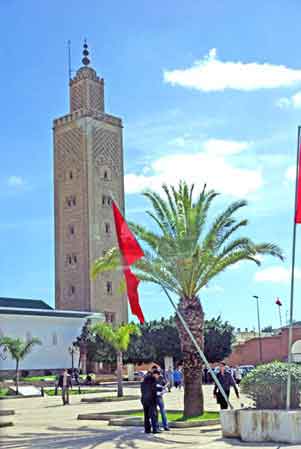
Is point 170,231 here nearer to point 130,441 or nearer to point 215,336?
point 130,441

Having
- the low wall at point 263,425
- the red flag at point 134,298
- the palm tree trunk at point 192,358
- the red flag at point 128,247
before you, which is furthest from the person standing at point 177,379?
the low wall at point 263,425

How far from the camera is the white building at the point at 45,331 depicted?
5881 cm

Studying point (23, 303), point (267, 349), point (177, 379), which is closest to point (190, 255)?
point (177, 379)

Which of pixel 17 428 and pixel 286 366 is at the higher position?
pixel 286 366

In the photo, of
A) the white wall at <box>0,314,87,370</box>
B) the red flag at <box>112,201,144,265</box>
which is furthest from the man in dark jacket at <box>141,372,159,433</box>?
the white wall at <box>0,314,87,370</box>

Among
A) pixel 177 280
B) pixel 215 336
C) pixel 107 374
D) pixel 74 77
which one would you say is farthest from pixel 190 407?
pixel 74 77

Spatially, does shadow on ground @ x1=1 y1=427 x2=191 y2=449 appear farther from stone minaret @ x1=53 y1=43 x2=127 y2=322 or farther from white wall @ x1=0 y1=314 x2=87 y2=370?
stone minaret @ x1=53 y1=43 x2=127 y2=322

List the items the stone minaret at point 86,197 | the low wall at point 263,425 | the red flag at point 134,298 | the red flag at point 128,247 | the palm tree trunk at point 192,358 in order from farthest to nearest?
the stone minaret at point 86,197 → the palm tree trunk at point 192,358 → the red flag at point 128,247 → the red flag at point 134,298 → the low wall at point 263,425

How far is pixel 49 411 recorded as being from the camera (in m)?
25.2

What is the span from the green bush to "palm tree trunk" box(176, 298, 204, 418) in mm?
4359

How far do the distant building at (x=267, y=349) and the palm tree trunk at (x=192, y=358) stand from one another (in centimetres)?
4074

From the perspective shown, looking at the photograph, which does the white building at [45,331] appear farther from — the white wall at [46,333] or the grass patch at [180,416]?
the grass patch at [180,416]

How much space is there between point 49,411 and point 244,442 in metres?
13.8

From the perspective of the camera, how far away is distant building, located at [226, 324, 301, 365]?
58844 millimetres
